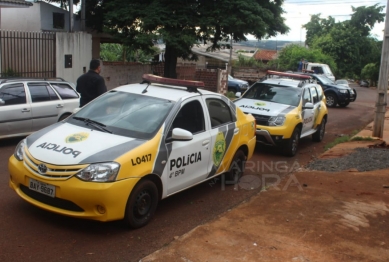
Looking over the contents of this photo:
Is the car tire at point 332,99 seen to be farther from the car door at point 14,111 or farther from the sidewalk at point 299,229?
the car door at point 14,111

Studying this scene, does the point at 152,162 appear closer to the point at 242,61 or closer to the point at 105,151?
the point at 105,151

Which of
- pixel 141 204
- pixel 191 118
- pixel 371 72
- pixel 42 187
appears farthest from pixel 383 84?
pixel 371 72

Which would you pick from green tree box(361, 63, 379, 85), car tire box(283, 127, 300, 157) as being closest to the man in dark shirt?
car tire box(283, 127, 300, 157)

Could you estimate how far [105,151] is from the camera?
197 inches

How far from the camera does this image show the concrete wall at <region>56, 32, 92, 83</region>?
1656 centimetres

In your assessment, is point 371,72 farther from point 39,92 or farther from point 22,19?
point 39,92

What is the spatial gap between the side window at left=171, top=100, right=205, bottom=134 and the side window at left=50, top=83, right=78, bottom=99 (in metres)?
5.07

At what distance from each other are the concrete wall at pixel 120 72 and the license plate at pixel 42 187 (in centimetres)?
1427

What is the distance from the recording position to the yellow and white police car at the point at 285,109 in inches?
398

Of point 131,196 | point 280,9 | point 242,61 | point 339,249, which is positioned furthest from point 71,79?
point 242,61

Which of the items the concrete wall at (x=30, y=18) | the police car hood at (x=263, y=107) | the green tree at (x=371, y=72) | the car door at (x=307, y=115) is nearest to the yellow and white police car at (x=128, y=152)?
the police car hood at (x=263, y=107)

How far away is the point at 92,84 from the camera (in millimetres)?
8258

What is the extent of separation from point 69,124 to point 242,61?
113 ft

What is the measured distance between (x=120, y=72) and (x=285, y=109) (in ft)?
37.2
